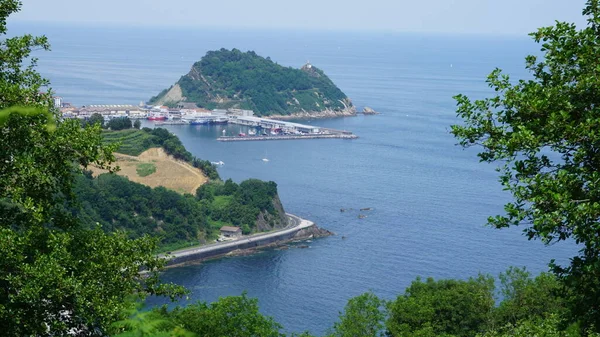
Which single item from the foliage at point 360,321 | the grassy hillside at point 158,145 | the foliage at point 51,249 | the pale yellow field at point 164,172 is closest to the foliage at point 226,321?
the foliage at point 360,321

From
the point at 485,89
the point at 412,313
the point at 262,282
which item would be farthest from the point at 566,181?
the point at 485,89

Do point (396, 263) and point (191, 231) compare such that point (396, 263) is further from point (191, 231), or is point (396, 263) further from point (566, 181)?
point (566, 181)

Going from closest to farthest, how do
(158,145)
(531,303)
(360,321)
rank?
1. (360,321)
2. (531,303)
3. (158,145)

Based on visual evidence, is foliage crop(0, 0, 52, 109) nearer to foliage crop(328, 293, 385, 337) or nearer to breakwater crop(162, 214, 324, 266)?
foliage crop(328, 293, 385, 337)

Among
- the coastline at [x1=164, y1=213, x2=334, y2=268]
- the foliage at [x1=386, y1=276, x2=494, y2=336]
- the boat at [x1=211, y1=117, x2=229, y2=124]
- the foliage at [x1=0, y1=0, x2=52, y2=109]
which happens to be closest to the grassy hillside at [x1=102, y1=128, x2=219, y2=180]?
the coastline at [x1=164, y1=213, x2=334, y2=268]

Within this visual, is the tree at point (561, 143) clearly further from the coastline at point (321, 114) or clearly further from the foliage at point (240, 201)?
the coastline at point (321, 114)

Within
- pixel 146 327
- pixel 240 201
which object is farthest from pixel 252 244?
pixel 146 327

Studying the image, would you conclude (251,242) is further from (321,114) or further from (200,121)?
(321,114)
